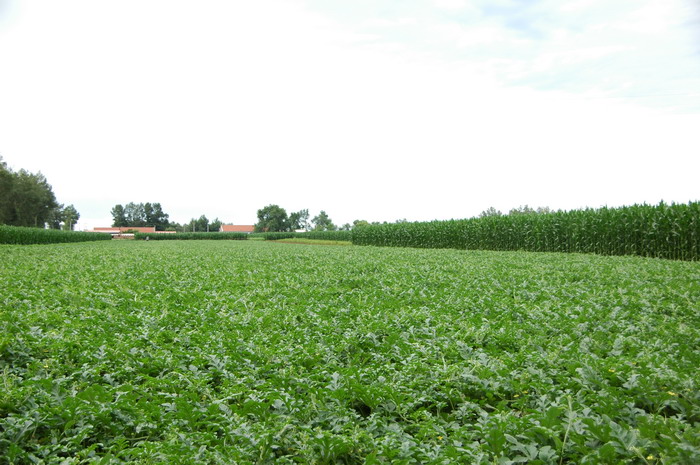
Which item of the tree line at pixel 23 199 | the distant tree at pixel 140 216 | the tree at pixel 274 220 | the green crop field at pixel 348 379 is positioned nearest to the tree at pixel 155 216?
the distant tree at pixel 140 216

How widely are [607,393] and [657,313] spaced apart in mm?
4166

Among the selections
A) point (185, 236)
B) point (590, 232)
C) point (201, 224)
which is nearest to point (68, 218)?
point (201, 224)

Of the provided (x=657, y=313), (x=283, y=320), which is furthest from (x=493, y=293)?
(x=283, y=320)

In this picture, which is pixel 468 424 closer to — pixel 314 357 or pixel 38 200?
pixel 314 357

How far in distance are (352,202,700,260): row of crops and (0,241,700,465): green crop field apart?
48.7 feet

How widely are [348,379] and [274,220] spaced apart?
122 meters

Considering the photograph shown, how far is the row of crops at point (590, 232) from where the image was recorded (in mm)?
19453

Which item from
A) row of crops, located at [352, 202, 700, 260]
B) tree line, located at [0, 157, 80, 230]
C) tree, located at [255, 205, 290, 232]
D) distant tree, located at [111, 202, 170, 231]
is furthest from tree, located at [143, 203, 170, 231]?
row of crops, located at [352, 202, 700, 260]

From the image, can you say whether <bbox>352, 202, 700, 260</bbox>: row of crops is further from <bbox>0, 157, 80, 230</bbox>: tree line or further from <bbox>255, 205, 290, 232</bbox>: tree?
<bbox>255, 205, 290, 232</bbox>: tree

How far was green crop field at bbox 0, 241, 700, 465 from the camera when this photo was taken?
8.91 feet

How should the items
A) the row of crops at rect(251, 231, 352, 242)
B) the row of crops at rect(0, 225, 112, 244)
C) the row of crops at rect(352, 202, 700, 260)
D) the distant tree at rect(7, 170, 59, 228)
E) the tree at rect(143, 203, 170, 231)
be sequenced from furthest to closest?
the tree at rect(143, 203, 170, 231) < the row of crops at rect(251, 231, 352, 242) < the distant tree at rect(7, 170, 59, 228) < the row of crops at rect(0, 225, 112, 244) < the row of crops at rect(352, 202, 700, 260)

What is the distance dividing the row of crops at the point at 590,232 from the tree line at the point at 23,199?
203 ft

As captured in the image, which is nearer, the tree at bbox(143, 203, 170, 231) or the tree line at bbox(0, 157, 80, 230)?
the tree line at bbox(0, 157, 80, 230)

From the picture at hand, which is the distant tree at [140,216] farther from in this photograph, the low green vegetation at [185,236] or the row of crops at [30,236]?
the row of crops at [30,236]
